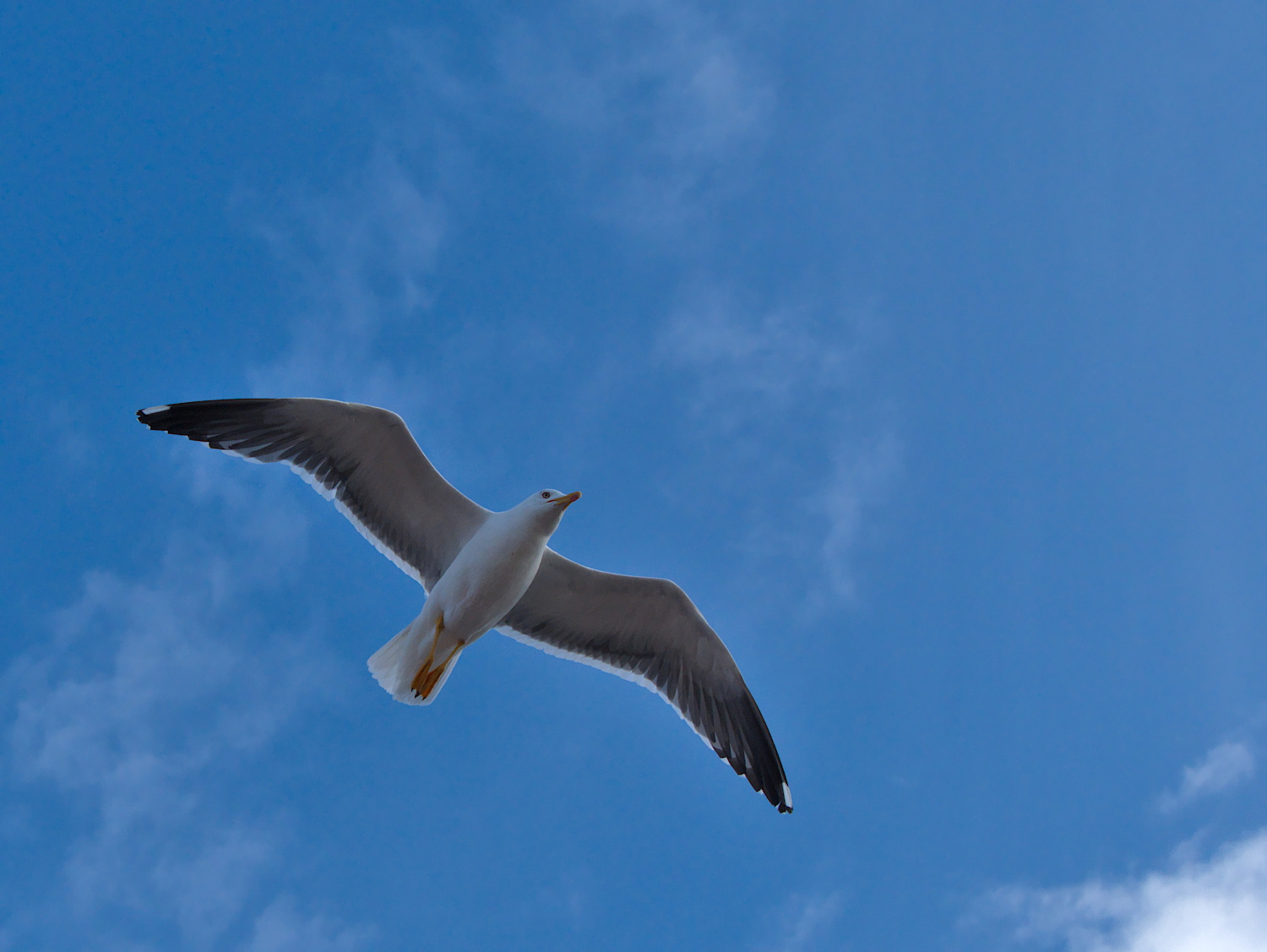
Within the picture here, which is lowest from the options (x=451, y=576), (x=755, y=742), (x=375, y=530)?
(x=755, y=742)

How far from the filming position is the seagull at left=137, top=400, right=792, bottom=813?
6.87 m

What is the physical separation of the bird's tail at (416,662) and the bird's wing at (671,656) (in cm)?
77

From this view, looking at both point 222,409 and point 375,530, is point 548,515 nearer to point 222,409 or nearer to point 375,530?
point 375,530

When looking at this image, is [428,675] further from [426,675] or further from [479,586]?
[479,586]

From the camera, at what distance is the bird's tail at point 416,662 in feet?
22.6

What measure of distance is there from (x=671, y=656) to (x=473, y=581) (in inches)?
69.5

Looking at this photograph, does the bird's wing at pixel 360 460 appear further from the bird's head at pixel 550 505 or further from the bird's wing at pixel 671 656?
the bird's wing at pixel 671 656

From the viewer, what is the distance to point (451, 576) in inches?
268

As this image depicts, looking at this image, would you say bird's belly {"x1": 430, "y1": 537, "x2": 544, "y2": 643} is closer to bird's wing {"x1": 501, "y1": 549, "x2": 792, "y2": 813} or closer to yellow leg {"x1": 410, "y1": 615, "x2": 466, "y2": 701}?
yellow leg {"x1": 410, "y1": 615, "x2": 466, "y2": 701}

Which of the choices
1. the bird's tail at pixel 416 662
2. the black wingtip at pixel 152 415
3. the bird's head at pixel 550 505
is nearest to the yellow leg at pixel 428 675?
the bird's tail at pixel 416 662

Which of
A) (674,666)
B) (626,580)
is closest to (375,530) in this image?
(626,580)

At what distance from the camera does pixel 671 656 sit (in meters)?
7.68

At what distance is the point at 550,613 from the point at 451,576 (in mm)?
1058

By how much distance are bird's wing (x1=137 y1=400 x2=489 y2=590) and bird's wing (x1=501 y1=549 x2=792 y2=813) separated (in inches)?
32.1
